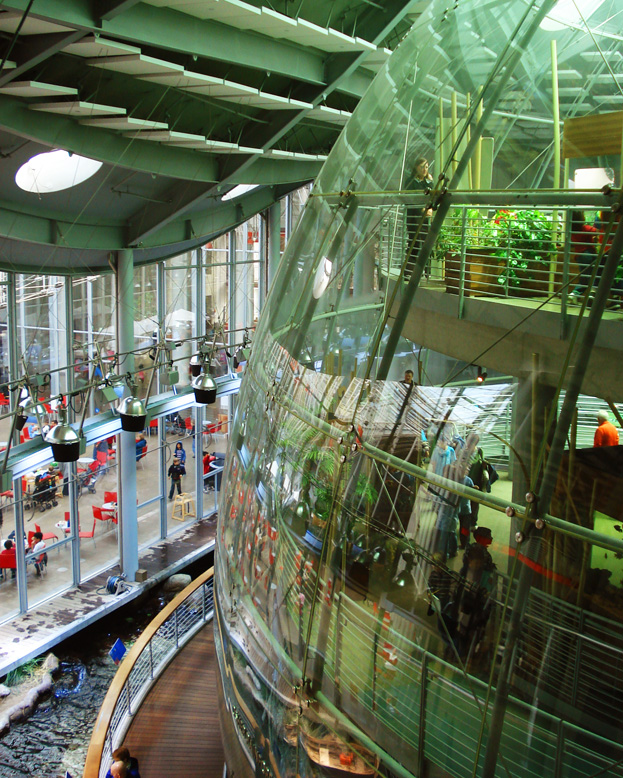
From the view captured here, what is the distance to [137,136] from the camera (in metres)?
11.7

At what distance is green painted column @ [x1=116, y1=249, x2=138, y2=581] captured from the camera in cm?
1619

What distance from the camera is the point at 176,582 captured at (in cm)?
1725

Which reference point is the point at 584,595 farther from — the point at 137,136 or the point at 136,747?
the point at 137,136

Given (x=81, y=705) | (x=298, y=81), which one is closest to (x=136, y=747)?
(x=81, y=705)

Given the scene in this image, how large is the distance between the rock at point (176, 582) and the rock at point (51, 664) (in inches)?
129

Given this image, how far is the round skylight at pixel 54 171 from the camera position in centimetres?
1298

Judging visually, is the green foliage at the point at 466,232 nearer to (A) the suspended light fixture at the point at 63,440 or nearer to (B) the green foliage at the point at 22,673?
(A) the suspended light fixture at the point at 63,440

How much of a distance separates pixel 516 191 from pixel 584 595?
4.41 feet

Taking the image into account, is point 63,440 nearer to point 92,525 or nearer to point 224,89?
point 224,89

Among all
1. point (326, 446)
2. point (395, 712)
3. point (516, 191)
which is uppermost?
point (516, 191)

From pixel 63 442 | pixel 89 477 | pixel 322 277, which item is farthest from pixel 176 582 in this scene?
pixel 322 277

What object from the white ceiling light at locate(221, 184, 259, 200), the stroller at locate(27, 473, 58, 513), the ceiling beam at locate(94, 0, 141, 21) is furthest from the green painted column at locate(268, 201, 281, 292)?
the ceiling beam at locate(94, 0, 141, 21)

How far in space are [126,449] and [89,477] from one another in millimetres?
1144

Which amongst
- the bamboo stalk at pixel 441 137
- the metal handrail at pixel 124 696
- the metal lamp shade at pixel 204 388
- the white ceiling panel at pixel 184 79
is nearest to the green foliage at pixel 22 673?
the metal lamp shade at pixel 204 388
